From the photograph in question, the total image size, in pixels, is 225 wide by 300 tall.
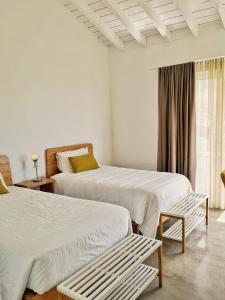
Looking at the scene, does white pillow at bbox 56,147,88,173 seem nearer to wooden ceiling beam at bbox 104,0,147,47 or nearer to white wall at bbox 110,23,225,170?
white wall at bbox 110,23,225,170

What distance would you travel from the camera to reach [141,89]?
4.60 metres

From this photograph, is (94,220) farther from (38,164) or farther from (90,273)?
(38,164)

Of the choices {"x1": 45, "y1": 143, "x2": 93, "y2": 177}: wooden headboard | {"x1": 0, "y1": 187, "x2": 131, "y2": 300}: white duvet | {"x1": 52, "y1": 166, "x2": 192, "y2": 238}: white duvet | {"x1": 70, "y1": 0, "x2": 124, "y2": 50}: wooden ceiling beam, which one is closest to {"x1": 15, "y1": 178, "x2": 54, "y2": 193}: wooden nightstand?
{"x1": 52, "y1": 166, "x2": 192, "y2": 238}: white duvet

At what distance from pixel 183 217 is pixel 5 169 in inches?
86.2

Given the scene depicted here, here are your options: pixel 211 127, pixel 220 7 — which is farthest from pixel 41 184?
pixel 220 7

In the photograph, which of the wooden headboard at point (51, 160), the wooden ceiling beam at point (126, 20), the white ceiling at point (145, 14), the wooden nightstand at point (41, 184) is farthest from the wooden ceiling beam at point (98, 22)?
the wooden nightstand at point (41, 184)

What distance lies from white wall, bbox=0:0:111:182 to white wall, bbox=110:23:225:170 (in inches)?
14.2

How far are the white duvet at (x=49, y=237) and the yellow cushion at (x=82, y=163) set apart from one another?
4.21ft

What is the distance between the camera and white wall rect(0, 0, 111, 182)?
333 cm

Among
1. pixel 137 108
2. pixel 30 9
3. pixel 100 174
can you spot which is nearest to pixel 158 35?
pixel 137 108

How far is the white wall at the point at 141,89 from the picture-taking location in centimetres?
402

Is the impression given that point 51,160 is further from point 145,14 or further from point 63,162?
point 145,14

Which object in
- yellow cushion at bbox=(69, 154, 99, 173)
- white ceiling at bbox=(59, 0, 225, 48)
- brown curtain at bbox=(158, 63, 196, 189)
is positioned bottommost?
yellow cushion at bbox=(69, 154, 99, 173)

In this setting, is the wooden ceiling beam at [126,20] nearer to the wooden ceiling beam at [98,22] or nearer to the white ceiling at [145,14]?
the white ceiling at [145,14]
